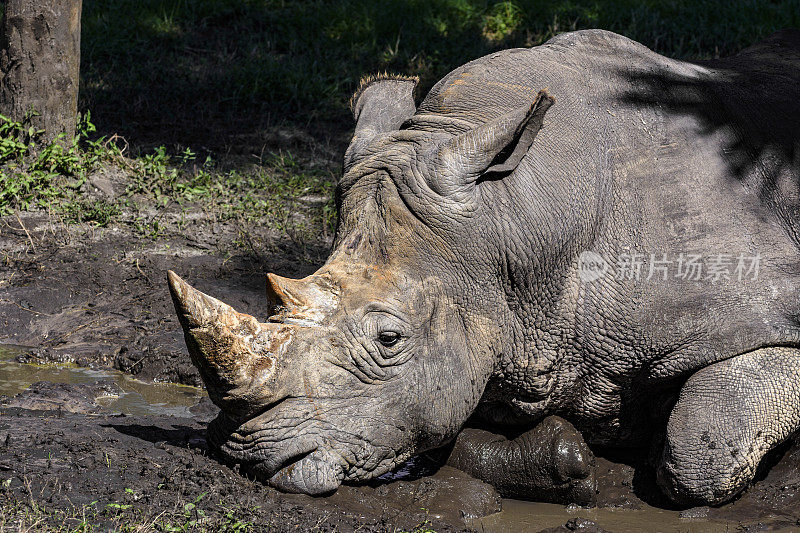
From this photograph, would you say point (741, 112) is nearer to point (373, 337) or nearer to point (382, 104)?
point (382, 104)

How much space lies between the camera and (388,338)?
14.4ft

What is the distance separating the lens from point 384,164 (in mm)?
4621

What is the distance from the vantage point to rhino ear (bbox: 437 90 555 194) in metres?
4.46

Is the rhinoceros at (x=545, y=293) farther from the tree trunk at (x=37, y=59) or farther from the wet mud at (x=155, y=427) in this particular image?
the tree trunk at (x=37, y=59)

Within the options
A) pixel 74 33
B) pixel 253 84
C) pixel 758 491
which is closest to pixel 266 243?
pixel 74 33

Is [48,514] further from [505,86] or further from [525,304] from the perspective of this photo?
[505,86]

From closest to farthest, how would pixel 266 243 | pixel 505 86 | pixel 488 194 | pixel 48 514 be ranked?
pixel 48 514, pixel 488 194, pixel 505 86, pixel 266 243

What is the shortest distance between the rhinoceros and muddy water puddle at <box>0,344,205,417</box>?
156cm

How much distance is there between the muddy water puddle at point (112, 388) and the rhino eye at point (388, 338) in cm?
179

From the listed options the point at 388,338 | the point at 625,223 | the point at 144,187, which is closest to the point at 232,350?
the point at 388,338

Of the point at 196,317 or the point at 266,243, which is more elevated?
the point at 196,317

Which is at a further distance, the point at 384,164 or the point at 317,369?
the point at 384,164

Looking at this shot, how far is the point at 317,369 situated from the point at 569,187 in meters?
1.42


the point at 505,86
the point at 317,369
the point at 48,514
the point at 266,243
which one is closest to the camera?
the point at 48,514
